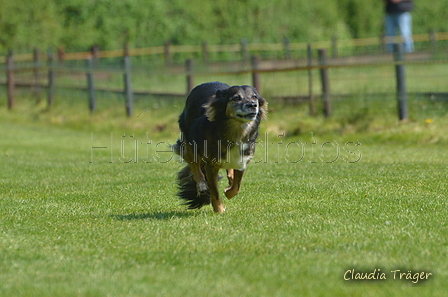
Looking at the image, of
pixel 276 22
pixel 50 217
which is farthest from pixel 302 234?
pixel 276 22

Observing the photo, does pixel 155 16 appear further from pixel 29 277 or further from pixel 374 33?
pixel 29 277

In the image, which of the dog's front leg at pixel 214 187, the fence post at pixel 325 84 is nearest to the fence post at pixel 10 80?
the fence post at pixel 325 84

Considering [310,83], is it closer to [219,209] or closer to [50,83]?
[219,209]

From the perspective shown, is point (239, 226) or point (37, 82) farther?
point (37, 82)

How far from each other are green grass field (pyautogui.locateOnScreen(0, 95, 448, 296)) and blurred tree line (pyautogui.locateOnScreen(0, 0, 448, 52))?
19.5m

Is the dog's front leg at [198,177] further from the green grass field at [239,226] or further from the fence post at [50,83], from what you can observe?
the fence post at [50,83]

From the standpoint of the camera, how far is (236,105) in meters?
7.28

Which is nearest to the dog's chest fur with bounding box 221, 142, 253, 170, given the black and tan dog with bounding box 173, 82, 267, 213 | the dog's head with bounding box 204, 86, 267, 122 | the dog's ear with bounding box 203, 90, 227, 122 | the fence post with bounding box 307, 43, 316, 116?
the black and tan dog with bounding box 173, 82, 267, 213

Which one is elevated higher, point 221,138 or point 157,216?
point 221,138

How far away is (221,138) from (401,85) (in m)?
9.38

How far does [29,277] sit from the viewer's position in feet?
16.3

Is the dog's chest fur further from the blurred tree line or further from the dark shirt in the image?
the blurred tree line

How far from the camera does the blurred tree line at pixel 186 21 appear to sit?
106 feet

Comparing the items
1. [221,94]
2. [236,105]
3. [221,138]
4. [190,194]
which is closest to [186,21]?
[190,194]
